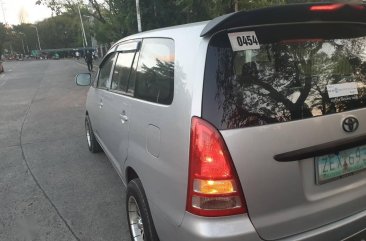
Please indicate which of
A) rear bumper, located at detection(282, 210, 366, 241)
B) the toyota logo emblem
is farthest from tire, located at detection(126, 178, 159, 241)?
the toyota logo emblem

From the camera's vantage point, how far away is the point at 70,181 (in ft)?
17.1

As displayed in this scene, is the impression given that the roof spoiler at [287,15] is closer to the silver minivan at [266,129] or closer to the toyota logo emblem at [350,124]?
the silver minivan at [266,129]

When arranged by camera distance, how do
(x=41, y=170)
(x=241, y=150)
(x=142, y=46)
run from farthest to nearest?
(x=41, y=170)
(x=142, y=46)
(x=241, y=150)

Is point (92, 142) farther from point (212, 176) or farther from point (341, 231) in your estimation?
point (341, 231)

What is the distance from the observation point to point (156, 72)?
2.83 m

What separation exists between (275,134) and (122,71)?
2.14 meters

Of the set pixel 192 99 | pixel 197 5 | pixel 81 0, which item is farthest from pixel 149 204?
pixel 81 0

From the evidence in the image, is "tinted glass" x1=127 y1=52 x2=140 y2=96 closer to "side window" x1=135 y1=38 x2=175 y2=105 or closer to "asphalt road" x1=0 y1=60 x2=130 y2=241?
"side window" x1=135 y1=38 x2=175 y2=105

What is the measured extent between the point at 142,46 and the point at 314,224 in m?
1.91

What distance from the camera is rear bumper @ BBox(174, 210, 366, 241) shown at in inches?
81.0

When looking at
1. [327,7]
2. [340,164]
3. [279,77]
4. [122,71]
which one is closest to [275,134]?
[279,77]

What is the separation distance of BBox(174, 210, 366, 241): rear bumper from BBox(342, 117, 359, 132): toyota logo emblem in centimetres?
53

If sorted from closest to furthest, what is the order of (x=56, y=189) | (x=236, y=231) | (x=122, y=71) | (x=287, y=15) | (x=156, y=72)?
(x=236, y=231)
(x=287, y=15)
(x=156, y=72)
(x=122, y=71)
(x=56, y=189)

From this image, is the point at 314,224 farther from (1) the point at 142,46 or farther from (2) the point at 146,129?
(1) the point at 142,46
